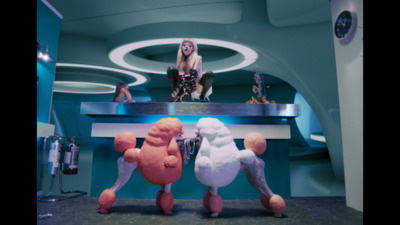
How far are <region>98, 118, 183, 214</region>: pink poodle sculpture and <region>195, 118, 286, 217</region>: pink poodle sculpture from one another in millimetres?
221

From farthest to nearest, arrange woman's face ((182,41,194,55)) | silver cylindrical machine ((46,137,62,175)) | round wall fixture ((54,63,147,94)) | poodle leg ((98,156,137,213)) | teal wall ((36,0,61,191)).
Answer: round wall fixture ((54,63,147,94)), teal wall ((36,0,61,191)), woman's face ((182,41,194,55)), silver cylindrical machine ((46,137,62,175)), poodle leg ((98,156,137,213))

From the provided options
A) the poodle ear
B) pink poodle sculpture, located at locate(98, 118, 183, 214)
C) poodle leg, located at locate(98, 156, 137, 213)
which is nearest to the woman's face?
pink poodle sculpture, located at locate(98, 118, 183, 214)

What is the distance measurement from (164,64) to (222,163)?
21.7ft

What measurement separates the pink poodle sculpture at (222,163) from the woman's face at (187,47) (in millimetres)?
1193

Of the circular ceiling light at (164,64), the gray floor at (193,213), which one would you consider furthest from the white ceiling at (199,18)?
the gray floor at (193,213)

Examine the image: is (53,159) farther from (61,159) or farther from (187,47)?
(187,47)

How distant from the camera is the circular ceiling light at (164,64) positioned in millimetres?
6066

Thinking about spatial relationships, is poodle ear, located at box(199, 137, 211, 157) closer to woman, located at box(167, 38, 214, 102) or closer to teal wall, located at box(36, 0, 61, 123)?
woman, located at box(167, 38, 214, 102)

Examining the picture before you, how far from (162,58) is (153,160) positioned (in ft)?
24.9

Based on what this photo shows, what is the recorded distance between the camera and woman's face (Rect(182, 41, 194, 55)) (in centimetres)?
303

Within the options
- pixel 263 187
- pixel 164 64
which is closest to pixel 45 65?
pixel 263 187
